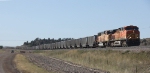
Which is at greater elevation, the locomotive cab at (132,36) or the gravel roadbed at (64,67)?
the locomotive cab at (132,36)

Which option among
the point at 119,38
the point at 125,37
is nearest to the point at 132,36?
the point at 125,37

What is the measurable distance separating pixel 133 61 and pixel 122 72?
3.99m

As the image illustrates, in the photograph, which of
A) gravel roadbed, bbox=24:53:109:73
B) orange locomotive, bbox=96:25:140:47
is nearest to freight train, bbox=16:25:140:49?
orange locomotive, bbox=96:25:140:47

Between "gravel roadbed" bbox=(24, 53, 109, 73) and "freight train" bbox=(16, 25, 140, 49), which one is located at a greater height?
"freight train" bbox=(16, 25, 140, 49)

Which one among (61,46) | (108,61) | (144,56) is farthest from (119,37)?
(61,46)

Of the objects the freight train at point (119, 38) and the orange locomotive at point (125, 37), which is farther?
the freight train at point (119, 38)

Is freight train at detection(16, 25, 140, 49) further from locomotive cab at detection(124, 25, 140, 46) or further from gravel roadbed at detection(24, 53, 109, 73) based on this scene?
gravel roadbed at detection(24, 53, 109, 73)

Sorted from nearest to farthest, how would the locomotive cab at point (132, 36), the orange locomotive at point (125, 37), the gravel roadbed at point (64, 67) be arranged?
the gravel roadbed at point (64, 67)
the locomotive cab at point (132, 36)
the orange locomotive at point (125, 37)

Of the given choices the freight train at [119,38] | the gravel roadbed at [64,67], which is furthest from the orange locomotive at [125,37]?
the gravel roadbed at [64,67]

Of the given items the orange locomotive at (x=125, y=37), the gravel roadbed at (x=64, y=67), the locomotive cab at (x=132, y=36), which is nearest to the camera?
the gravel roadbed at (x=64, y=67)

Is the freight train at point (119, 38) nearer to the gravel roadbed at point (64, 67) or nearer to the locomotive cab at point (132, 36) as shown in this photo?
the locomotive cab at point (132, 36)

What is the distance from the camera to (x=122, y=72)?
2425 cm

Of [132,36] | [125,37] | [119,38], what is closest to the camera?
[132,36]

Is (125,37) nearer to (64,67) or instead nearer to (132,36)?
(132,36)
